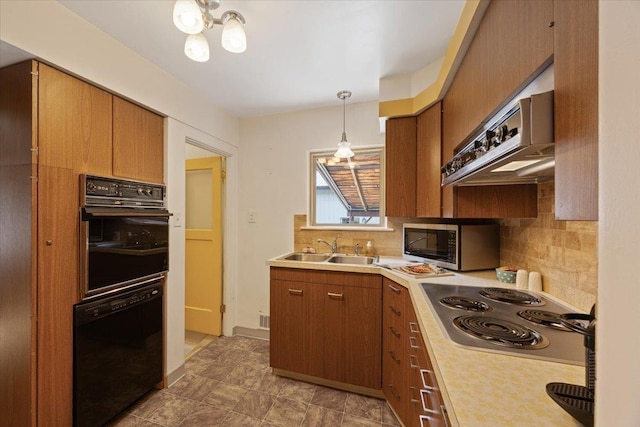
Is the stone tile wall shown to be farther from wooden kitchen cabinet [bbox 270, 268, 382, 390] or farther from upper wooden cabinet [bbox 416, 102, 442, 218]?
wooden kitchen cabinet [bbox 270, 268, 382, 390]

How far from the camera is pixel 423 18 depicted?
145 centimetres

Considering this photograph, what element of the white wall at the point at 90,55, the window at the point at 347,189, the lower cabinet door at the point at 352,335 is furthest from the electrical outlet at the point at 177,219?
the lower cabinet door at the point at 352,335

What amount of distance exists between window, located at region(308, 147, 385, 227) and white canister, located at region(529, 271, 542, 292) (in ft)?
4.24

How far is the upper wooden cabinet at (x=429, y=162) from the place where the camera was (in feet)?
5.88

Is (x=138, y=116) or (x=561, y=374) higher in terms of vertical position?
(x=138, y=116)

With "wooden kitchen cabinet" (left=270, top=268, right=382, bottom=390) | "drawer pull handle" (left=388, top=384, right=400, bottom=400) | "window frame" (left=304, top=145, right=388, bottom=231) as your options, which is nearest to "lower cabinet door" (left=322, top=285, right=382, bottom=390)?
"wooden kitchen cabinet" (left=270, top=268, right=382, bottom=390)

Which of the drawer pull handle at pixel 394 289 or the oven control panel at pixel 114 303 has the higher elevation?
the drawer pull handle at pixel 394 289

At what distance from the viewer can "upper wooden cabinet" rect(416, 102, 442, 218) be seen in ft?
5.88

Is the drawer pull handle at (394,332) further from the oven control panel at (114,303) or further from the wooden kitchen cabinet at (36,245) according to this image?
the wooden kitchen cabinet at (36,245)

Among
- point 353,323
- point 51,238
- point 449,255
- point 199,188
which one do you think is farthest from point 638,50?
point 199,188

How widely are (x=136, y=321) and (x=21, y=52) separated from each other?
5.28 feet

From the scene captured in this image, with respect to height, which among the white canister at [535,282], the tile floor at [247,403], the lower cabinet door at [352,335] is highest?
the white canister at [535,282]

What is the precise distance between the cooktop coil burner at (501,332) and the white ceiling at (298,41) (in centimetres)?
157

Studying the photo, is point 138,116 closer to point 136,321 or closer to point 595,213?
point 136,321
